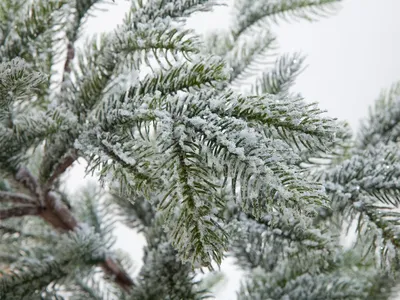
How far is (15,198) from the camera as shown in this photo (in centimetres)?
38

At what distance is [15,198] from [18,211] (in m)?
0.01

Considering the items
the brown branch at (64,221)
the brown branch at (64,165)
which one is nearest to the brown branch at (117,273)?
the brown branch at (64,221)

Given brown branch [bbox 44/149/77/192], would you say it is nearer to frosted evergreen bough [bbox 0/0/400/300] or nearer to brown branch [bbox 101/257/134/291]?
frosted evergreen bough [bbox 0/0/400/300]

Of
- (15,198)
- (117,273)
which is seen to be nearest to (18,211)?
(15,198)

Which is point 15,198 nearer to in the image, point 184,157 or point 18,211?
point 18,211

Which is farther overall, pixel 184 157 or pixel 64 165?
pixel 64 165

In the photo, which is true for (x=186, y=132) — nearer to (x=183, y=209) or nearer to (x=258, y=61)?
(x=183, y=209)

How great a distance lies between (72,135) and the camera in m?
0.30

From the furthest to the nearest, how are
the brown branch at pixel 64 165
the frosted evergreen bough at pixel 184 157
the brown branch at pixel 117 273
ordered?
the brown branch at pixel 117 273 < the brown branch at pixel 64 165 < the frosted evergreen bough at pixel 184 157

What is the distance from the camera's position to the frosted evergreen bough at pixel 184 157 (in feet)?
0.70

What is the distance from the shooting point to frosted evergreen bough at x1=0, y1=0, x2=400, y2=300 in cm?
21

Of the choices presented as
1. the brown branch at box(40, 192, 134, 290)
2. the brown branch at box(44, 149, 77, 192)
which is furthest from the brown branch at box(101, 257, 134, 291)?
the brown branch at box(44, 149, 77, 192)

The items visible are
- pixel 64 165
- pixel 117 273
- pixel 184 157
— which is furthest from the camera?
pixel 117 273

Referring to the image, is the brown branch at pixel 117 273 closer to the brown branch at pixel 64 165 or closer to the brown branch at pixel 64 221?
the brown branch at pixel 64 221
